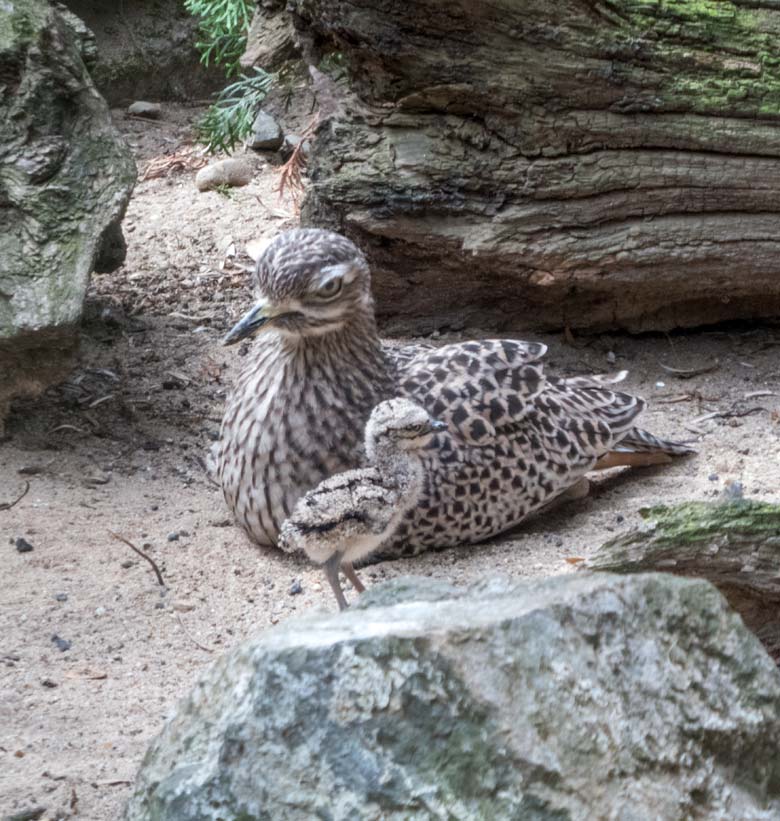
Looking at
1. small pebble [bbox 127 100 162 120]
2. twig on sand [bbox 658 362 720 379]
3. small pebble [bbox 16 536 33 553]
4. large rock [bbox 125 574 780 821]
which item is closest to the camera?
large rock [bbox 125 574 780 821]

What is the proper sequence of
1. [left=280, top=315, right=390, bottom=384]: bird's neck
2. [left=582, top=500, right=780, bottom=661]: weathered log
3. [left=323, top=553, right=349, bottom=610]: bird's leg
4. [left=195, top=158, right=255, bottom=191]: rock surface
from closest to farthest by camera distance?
[left=582, top=500, right=780, bottom=661]: weathered log
[left=323, top=553, right=349, bottom=610]: bird's leg
[left=280, top=315, right=390, bottom=384]: bird's neck
[left=195, top=158, right=255, bottom=191]: rock surface

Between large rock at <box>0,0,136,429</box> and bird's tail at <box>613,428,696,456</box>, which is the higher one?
large rock at <box>0,0,136,429</box>

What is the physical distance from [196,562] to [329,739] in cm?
261

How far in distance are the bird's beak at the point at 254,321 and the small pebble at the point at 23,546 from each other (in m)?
0.98

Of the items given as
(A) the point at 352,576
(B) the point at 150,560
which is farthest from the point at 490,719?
(B) the point at 150,560

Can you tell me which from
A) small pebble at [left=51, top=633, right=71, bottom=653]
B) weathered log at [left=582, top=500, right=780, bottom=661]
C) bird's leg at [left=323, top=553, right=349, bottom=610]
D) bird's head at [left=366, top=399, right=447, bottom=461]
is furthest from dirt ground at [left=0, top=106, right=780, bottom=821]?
weathered log at [left=582, top=500, right=780, bottom=661]

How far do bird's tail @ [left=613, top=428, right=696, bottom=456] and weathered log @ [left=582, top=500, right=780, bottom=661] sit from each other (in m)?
2.02

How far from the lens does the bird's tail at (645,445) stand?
533 cm

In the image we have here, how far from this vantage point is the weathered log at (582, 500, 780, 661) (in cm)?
324

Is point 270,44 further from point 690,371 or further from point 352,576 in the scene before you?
point 352,576

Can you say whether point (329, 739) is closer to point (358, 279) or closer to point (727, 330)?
point (358, 279)

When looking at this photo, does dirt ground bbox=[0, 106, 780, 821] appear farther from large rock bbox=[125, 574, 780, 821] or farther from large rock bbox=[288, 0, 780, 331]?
large rock bbox=[125, 574, 780, 821]

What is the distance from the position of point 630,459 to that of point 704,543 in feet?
7.16

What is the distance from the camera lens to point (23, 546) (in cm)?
463
